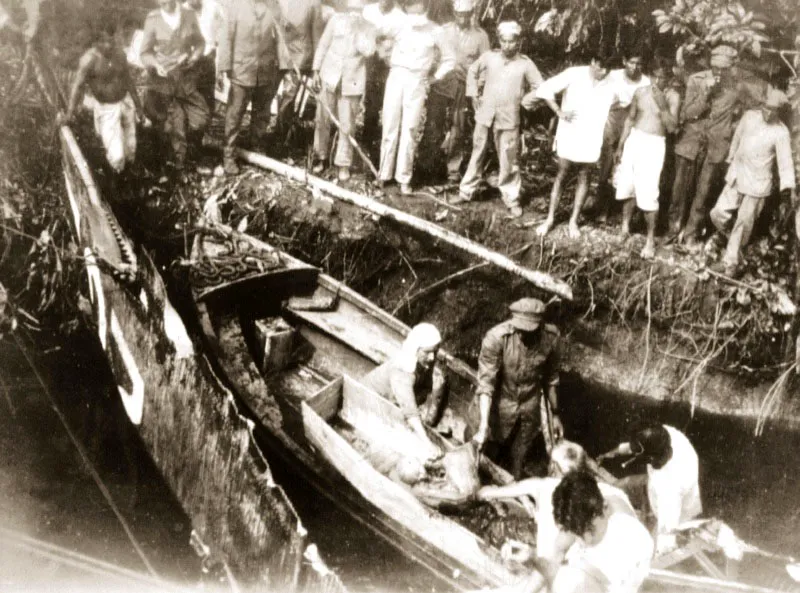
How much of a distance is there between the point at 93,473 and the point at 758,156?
4533 millimetres

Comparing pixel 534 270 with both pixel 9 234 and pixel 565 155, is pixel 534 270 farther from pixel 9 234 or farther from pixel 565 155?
pixel 9 234

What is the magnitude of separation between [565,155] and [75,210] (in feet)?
10.8

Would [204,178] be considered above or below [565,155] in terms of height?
below

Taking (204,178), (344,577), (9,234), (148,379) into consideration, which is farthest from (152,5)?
(344,577)

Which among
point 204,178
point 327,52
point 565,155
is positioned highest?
point 327,52

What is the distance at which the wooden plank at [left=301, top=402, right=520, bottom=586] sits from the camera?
4.21m

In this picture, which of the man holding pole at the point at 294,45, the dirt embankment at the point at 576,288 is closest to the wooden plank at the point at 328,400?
the dirt embankment at the point at 576,288

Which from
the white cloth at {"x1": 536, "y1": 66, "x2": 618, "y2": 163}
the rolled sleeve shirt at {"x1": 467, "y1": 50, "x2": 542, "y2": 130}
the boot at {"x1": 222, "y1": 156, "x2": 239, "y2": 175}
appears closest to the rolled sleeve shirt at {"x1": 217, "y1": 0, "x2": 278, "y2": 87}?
the boot at {"x1": 222, "y1": 156, "x2": 239, "y2": 175}

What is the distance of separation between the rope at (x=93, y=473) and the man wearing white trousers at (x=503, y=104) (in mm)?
3070

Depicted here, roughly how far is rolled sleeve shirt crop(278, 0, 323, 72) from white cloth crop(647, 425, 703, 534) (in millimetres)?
3371

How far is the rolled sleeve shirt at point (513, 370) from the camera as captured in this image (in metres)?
4.95

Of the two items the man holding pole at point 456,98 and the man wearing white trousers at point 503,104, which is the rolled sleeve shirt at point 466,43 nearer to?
the man holding pole at point 456,98

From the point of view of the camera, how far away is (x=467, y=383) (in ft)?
17.4

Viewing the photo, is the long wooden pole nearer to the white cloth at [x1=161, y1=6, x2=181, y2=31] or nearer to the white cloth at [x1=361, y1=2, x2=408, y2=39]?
the white cloth at [x1=361, y1=2, x2=408, y2=39]
